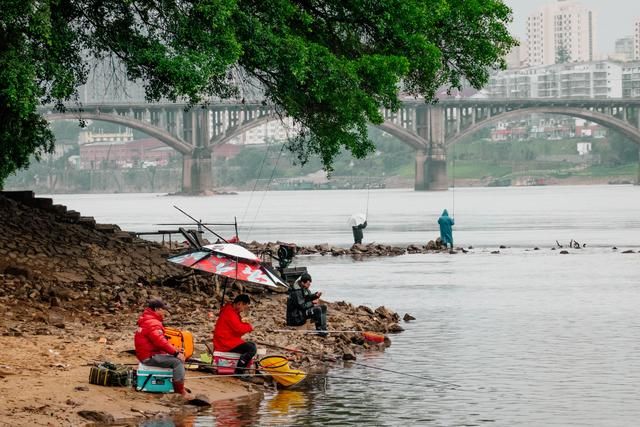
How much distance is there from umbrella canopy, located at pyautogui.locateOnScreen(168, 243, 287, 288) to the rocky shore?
1.27 m

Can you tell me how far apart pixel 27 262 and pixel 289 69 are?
7213 millimetres

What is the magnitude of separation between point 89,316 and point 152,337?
7.37 m

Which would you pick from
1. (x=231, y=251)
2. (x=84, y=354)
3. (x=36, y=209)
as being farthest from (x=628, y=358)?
(x=36, y=209)

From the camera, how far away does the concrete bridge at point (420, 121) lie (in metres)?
144

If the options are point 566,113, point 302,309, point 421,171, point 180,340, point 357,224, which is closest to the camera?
point 180,340

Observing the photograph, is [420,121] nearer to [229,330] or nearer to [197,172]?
[197,172]

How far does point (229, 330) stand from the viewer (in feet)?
67.8

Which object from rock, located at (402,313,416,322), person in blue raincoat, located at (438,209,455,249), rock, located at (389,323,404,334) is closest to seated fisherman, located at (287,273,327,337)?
rock, located at (389,323,404,334)

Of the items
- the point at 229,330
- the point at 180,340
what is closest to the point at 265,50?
the point at 229,330

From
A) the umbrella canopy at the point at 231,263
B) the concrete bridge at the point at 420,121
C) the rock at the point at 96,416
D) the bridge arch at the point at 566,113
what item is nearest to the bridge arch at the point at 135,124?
the concrete bridge at the point at 420,121

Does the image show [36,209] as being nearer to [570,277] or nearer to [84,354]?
[84,354]

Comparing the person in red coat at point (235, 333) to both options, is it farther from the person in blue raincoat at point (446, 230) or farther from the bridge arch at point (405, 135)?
the bridge arch at point (405, 135)

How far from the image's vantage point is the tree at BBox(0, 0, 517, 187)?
28.5 meters

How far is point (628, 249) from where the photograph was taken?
6438 cm
